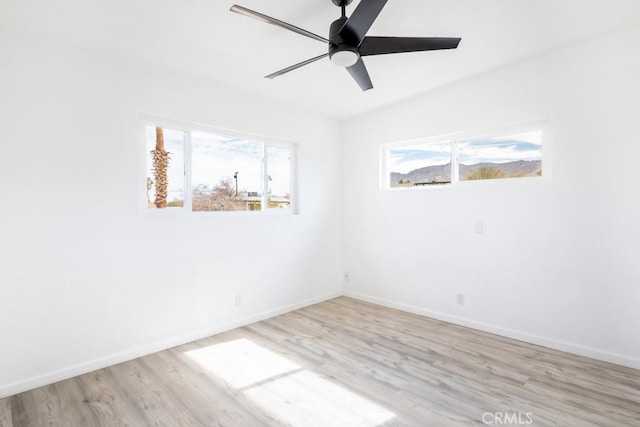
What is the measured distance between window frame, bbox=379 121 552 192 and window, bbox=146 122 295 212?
126 cm

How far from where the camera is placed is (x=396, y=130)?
403 cm

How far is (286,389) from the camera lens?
2.28 m

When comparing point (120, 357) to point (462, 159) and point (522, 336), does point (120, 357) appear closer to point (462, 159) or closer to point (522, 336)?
point (522, 336)

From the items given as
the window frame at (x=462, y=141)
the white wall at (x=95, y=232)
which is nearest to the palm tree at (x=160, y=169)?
the white wall at (x=95, y=232)

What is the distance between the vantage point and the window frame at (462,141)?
2.95m

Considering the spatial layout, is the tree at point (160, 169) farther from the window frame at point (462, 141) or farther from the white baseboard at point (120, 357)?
the window frame at point (462, 141)

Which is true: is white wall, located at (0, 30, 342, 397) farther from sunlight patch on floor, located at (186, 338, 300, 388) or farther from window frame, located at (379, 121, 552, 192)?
window frame, located at (379, 121, 552, 192)

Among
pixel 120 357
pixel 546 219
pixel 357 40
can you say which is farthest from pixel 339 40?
pixel 120 357

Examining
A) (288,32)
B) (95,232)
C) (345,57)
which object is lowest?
(95,232)

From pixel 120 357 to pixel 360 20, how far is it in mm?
3060

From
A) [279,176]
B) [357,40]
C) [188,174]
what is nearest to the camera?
[357,40]

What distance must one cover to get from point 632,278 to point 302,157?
337cm

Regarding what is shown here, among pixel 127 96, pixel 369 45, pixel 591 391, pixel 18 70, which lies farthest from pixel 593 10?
pixel 18 70

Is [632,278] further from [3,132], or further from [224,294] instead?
[3,132]
